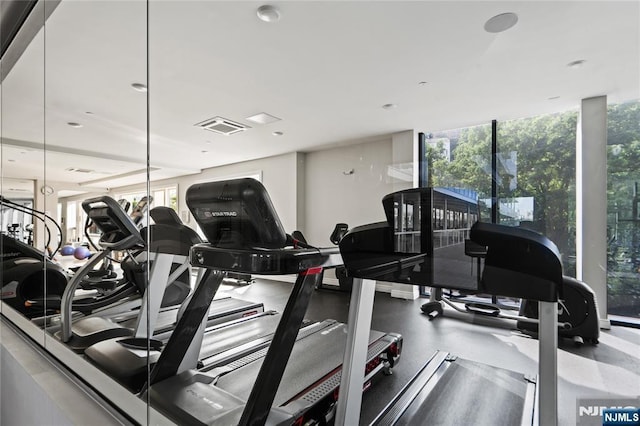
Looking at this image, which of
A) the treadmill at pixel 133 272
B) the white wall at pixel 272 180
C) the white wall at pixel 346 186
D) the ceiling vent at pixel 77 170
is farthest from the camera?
the ceiling vent at pixel 77 170

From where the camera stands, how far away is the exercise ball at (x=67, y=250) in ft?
6.91

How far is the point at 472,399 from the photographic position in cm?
187

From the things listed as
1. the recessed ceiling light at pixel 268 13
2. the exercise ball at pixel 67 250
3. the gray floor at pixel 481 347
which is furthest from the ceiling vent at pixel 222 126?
the exercise ball at pixel 67 250

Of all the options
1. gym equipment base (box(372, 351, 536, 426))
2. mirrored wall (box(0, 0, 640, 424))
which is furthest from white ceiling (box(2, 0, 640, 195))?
gym equipment base (box(372, 351, 536, 426))

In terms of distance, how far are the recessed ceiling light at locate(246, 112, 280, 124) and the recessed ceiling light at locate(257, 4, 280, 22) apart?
0.65 meters

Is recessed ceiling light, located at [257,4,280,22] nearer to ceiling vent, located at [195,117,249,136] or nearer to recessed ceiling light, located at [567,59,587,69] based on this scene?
ceiling vent, located at [195,117,249,136]

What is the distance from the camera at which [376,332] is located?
7.44ft

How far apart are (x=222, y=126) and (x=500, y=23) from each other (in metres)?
1.76

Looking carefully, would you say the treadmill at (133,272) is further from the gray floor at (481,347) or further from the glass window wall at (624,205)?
the glass window wall at (624,205)

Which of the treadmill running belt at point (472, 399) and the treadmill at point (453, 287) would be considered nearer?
the treadmill at point (453, 287)

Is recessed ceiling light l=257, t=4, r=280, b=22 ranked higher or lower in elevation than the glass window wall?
higher

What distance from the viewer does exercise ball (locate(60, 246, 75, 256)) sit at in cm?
211

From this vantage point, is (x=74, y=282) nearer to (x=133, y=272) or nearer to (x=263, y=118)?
(x=133, y=272)

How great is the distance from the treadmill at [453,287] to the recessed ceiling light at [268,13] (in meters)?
1.37
